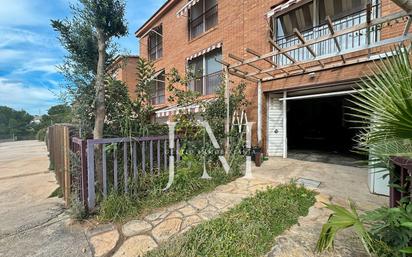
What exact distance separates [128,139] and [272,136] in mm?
8022

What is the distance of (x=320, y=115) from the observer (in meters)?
18.8

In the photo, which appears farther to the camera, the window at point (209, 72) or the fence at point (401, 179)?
the window at point (209, 72)

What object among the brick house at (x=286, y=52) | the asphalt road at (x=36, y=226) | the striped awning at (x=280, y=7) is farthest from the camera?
the striped awning at (x=280, y=7)

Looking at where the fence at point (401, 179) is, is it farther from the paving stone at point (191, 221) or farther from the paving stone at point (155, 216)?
the paving stone at point (155, 216)

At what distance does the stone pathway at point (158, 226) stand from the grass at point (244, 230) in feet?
1.27

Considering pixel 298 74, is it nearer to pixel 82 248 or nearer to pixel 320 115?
pixel 82 248

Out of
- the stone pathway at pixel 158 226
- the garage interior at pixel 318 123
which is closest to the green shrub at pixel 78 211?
the stone pathway at pixel 158 226

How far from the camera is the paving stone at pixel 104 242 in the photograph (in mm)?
3770

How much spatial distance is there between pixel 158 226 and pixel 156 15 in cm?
1912

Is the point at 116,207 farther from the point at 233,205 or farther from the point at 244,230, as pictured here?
the point at 244,230

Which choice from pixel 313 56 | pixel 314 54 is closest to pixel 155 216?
pixel 314 54

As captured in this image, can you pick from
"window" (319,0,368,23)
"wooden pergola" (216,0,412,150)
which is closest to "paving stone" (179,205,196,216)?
"wooden pergola" (216,0,412,150)

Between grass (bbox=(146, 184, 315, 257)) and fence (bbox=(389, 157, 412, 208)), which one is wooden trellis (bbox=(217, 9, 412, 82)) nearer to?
fence (bbox=(389, 157, 412, 208))

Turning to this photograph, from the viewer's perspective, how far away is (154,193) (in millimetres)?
5684
